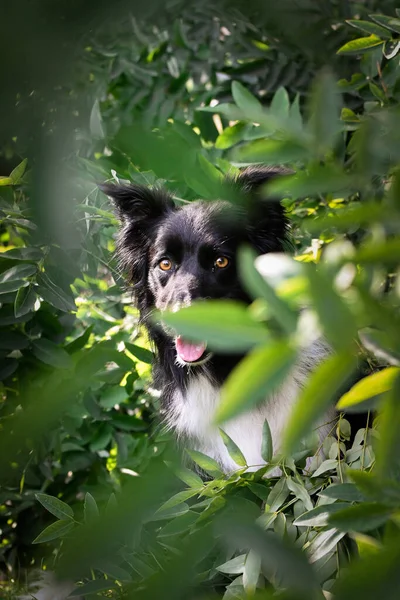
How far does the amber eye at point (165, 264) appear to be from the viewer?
89.3 inches

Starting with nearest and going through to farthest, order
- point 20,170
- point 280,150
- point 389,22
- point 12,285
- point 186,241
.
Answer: point 280,150
point 20,170
point 389,22
point 12,285
point 186,241

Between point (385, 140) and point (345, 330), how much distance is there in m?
0.15

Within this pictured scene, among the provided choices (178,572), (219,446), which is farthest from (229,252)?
(178,572)

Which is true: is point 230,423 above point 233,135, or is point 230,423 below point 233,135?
below

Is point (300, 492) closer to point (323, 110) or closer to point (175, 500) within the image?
point (175, 500)

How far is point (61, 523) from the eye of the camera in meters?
1.35

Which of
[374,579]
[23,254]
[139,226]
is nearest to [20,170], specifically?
[374,579]

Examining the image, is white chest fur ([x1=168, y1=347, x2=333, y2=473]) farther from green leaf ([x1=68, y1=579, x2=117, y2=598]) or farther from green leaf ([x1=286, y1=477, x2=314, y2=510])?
green leaf ([x1=68, y1=579, x2=117, y2=598])

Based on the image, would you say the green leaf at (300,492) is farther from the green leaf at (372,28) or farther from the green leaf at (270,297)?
the green leaf at (372,28)

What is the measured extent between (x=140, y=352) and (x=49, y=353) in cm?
48

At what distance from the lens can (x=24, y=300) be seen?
180 centimetres

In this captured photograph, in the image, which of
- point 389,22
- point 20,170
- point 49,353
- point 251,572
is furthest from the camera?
A: point 49,353

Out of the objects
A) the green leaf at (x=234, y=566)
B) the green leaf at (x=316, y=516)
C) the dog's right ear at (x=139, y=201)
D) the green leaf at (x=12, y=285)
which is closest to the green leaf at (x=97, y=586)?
the green leaf at (x=234, y=566)

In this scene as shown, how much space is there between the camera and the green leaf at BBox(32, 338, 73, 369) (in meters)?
1.91
